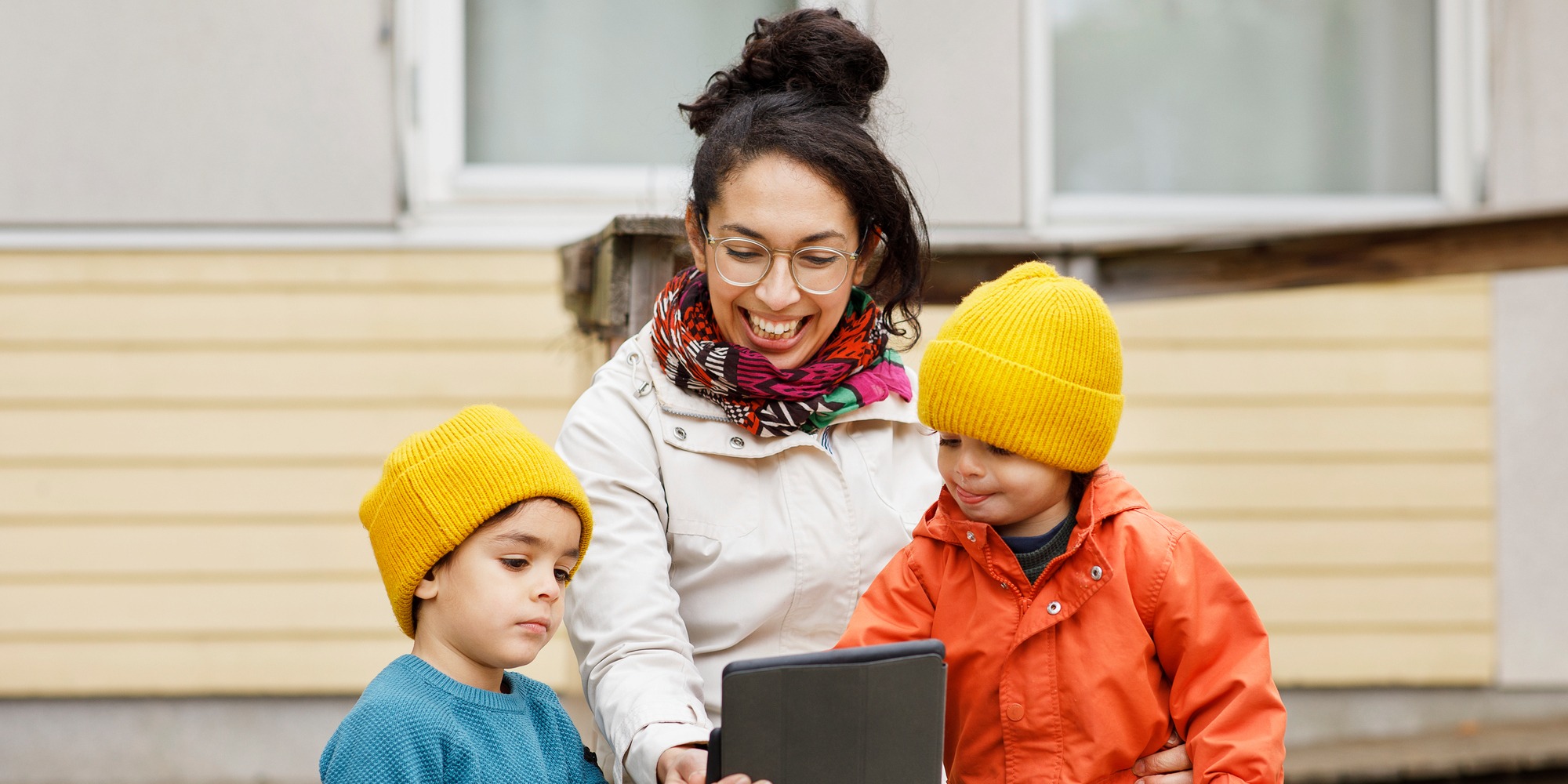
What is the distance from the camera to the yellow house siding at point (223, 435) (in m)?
4.19

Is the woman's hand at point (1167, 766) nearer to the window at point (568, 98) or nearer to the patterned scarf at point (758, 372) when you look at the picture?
the patterned scarf at point (758, 372)

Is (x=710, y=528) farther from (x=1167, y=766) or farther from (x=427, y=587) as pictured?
(x=1167, y=766)

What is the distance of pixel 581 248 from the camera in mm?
2434

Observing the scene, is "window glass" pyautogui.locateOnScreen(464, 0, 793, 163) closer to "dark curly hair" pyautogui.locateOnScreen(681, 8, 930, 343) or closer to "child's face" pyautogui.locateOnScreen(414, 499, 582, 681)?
"dark curly hair" pyautogui.locateOnScreen(681, 8, 930, 343)

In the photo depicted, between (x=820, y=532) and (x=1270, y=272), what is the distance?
1.66 m

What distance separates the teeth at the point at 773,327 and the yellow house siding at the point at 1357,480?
9.02 feet

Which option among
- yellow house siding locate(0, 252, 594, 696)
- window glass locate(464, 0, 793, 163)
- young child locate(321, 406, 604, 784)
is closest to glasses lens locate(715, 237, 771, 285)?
young child locate(321, 406, 604, 784)

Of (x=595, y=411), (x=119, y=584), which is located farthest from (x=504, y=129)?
(x=595, y=411)

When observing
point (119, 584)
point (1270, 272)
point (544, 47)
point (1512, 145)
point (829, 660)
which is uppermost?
point (544, 47)

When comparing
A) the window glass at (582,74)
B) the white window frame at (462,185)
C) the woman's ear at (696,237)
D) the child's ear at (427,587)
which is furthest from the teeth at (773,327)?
the window glass at (582,74)

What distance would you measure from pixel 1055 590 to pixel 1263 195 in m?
3.39

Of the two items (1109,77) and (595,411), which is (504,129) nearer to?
(1109,77)

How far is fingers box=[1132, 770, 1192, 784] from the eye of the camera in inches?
65.0

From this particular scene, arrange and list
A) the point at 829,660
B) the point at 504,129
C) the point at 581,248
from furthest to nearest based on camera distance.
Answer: the point at 504,129 → the point at 581,248 → the point at 829,660
